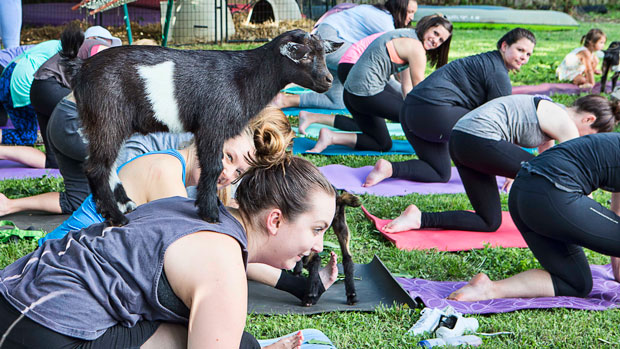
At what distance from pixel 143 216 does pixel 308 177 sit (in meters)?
0.50

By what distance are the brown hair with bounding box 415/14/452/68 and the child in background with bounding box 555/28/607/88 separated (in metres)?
5.31

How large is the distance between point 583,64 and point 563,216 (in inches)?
328

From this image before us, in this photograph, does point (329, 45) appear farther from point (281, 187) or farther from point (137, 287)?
point (137, 287)

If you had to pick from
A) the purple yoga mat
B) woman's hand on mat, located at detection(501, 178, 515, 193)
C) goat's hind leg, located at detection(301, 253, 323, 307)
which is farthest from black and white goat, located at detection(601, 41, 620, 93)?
goat's hind leg, located at detection(301, 253, 323, 307)

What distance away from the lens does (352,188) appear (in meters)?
5.60

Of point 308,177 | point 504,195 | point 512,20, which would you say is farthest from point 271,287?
point 512,20

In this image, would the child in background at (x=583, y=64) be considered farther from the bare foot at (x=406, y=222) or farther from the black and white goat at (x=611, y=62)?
the bare foot at (x=406, y=222)

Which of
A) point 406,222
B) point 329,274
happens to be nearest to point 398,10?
point 406,222

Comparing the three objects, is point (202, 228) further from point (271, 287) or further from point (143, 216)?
point (271, 287)

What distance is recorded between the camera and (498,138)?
434 centimetres

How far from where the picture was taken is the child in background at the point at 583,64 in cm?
1068

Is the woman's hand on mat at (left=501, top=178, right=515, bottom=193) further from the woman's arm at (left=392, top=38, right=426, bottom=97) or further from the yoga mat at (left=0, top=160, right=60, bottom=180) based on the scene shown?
the yoga mat at (left=0, top=160, right=60, bottom=180)

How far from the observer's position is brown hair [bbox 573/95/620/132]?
4039 mm

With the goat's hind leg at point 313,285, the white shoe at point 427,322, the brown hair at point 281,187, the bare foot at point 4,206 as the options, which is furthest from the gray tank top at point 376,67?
the brown hair at point 281,187
